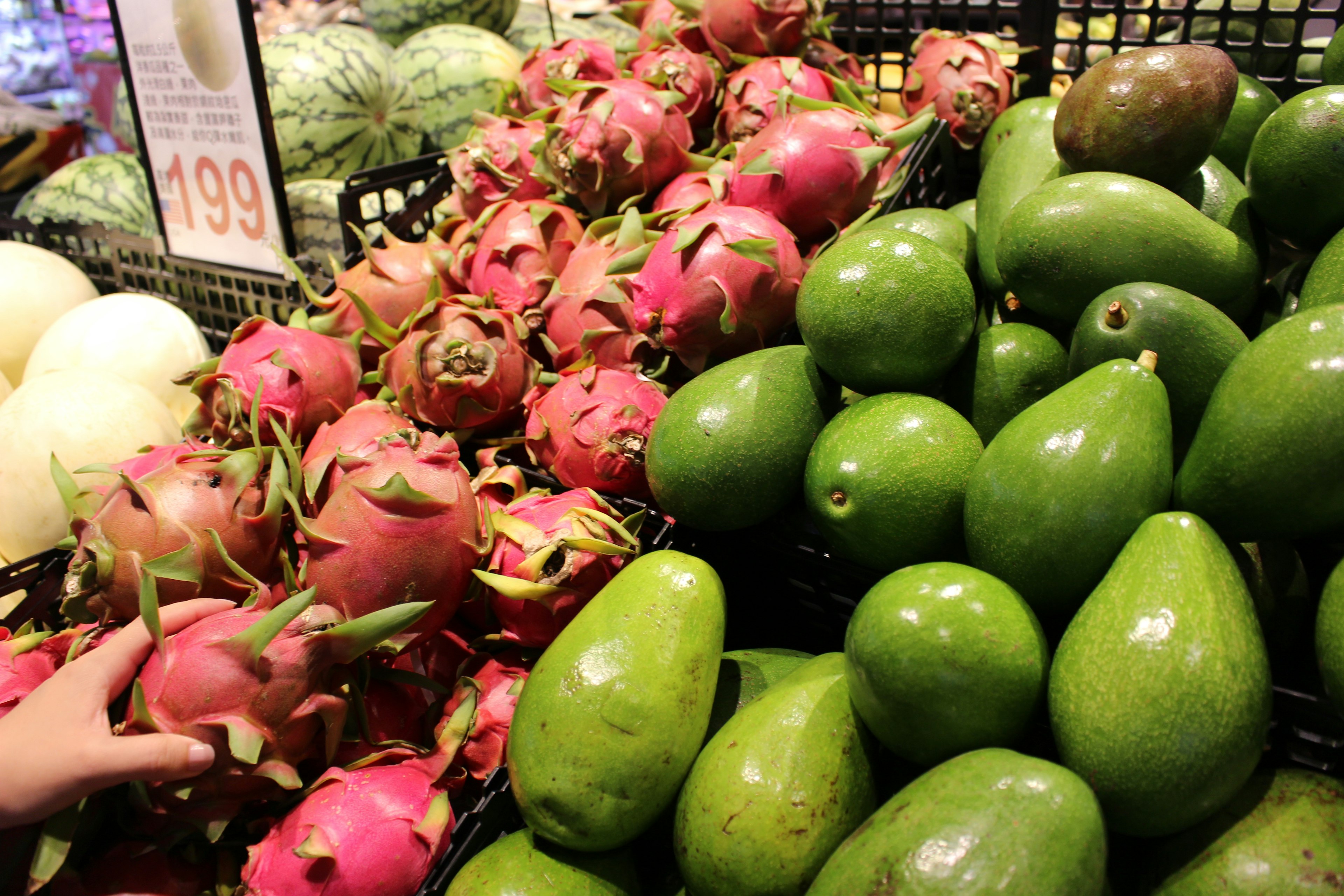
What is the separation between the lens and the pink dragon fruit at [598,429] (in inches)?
46.2

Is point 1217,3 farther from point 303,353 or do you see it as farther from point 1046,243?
point 303,353

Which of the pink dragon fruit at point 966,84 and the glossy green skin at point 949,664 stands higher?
the pink dragon fruit at point 966,84

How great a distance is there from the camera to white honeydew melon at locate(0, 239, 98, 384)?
6.64 ft

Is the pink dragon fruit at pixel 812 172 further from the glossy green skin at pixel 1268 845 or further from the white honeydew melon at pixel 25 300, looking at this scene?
the white honeydew melon at pixel 25 300

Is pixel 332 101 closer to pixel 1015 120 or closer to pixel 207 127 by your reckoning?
pixel 207 127

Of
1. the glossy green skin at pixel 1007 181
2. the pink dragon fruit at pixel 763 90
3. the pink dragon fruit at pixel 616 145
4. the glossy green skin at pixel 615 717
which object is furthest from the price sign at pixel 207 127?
the glossy green skin at pixel 1007 181

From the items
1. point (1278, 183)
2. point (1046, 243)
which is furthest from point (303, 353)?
point (1278, 183)

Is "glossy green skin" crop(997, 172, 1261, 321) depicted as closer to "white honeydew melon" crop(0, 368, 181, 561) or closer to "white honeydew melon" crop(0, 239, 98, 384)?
"white honeydew melon" crop(0, 368, 181, 561)

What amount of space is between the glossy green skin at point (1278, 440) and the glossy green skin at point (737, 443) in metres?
Answer: 0.35

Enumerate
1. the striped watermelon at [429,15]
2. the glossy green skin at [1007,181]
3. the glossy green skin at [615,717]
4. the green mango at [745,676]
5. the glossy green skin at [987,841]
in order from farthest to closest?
the striped watermelon at [429,15] < the glossy green skin at [1007,181] < the green mango at [745,676] < the glossy green skin at [615,717] < the glossy green skin at [987,841]

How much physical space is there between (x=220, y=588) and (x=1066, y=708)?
93 cm

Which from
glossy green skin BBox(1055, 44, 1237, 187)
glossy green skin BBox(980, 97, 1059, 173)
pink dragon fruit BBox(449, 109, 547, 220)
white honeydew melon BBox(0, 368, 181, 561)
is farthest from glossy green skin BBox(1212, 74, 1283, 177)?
white honeydew melon BBox(0, 368, 181, 561)

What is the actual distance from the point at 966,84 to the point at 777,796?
142 centimetres

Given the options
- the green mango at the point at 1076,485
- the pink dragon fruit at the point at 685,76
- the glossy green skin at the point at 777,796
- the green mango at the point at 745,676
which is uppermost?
the pink dragon fruit at the point at 685,76
